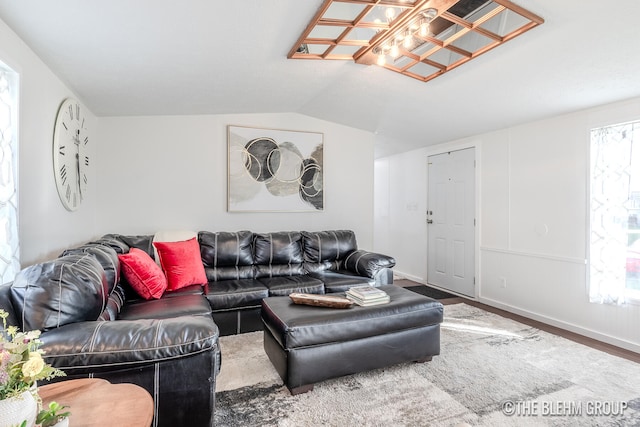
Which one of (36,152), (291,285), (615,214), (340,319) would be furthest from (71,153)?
(615,214)

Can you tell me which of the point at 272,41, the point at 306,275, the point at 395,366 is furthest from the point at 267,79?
the point at 395,366

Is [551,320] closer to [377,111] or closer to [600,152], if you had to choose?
[600,152]

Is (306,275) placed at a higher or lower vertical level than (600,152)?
lower

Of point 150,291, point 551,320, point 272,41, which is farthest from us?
point 551,320

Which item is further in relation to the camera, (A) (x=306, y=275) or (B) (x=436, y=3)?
(A) (x=306, y=275)

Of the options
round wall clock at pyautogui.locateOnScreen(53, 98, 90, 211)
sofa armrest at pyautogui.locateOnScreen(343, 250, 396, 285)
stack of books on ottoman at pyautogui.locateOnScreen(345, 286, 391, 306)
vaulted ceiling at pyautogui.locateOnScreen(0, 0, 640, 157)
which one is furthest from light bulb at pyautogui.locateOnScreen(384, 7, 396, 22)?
round wall clock at pyautogui.locateOnScreen(53, 98, 90, 211)

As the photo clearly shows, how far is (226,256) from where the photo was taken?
3.57 meters

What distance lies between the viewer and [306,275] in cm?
373

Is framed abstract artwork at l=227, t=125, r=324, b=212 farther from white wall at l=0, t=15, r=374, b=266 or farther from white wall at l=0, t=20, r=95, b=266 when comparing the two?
white wall at l=0, t=20, r=95, b=266

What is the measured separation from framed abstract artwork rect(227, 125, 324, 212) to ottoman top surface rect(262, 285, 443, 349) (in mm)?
1858

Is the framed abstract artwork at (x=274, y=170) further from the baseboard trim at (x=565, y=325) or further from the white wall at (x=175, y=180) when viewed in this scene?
the baseboard trim at (x=565, y=325)

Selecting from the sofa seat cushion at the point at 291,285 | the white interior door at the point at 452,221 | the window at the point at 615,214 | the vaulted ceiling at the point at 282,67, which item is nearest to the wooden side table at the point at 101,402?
the vaulted ceiling at the point at 282,67

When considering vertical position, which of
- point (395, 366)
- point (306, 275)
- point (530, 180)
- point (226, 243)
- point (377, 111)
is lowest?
point (395, 366)

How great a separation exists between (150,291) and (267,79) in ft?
6.89
